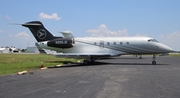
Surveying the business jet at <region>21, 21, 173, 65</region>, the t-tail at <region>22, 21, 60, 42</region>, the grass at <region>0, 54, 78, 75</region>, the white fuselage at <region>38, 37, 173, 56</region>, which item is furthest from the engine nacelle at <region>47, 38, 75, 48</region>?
the grass at <region>0, 54, 78, 75</region>

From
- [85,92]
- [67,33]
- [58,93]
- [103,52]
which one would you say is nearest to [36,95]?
[58,93]

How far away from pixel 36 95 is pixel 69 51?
70.9 ft

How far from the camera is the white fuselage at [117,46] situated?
85.6 feet

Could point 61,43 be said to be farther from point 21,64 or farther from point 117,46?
point 117,46

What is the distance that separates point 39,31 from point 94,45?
8.01 m

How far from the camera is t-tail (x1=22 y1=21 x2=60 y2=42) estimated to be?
29.1 meters

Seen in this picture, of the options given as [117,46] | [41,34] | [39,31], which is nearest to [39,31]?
[39,31]

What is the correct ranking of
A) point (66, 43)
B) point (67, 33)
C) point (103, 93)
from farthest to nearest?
point (67, 33) < point (66, 43) < point (103, 93)

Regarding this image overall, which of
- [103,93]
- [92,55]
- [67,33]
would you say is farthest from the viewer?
[67,33]

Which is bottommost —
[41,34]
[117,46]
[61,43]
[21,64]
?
[21,64]

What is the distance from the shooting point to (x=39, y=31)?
2970cm

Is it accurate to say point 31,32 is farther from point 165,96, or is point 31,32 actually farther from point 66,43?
point 165,96

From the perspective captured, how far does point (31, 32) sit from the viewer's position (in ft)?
97.1

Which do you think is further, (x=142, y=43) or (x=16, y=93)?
(x=142, y=43)
